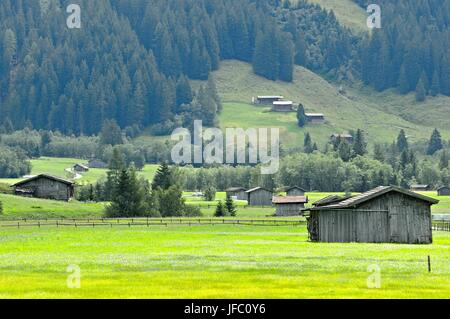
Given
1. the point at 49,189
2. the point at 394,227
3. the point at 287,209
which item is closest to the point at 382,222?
the point at 394,227

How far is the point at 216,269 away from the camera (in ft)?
162

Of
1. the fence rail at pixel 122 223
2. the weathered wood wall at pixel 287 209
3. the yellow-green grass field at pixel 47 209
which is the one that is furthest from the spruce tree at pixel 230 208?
the fence rail at pixel 122 223

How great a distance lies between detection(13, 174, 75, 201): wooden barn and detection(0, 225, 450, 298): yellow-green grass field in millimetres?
70549

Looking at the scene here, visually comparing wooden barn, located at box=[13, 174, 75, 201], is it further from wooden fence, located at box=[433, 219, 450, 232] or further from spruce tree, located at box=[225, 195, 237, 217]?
wooden fence, located at box=[433, 219, 450, 232]

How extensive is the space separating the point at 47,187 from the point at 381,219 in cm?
8045

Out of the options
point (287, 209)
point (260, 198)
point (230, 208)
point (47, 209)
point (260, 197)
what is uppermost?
point (47, 209)

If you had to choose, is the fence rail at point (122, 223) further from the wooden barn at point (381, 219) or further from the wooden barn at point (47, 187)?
the wooden barn at point (47, 187)

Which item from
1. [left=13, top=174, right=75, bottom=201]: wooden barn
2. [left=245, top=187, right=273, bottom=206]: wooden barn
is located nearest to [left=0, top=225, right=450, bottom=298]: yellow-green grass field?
[left=13, top=174, right=75, bottom=201]: wooden barn

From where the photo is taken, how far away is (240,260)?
5481 centimetres

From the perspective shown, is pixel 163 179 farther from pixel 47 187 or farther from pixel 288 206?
pixel 288 206

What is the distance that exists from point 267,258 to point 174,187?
83211mm
